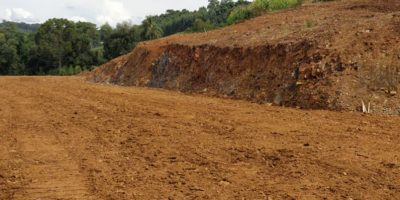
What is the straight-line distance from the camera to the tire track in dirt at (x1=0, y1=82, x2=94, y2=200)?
5.52 m

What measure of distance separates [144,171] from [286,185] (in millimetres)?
1780

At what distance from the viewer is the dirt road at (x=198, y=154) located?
5.48 m

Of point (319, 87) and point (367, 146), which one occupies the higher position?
point (319, 87)

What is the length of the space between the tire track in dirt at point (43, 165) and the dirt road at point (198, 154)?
12mm

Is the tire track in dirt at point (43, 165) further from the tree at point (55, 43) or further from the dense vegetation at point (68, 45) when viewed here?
the tree at point (55, 43)

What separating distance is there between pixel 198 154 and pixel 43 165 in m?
2.07

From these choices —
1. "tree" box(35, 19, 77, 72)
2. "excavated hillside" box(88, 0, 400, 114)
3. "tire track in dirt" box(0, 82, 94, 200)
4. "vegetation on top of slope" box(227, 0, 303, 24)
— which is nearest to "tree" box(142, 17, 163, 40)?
"tree" box(35, 19, 77, 72)

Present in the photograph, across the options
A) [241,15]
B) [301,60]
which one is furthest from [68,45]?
[301,60]

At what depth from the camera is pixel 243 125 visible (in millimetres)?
8602

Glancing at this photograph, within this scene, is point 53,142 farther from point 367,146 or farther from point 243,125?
point 367,146

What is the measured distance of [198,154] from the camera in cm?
685

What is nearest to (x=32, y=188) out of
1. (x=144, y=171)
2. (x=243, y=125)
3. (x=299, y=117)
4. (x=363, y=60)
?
(x=144, y=171)

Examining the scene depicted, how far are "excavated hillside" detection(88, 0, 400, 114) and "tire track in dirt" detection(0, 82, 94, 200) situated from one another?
205 inches

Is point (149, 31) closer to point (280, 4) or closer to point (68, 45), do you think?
point (68, 45)
